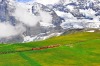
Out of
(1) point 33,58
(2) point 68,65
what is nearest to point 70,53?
(1) point 33,58

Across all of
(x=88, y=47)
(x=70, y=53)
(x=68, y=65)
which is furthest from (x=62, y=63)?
(x=88, y=47)

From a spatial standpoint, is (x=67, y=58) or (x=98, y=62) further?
(x=67, y=58)

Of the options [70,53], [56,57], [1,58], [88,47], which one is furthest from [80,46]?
[1,58]

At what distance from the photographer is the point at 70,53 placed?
7319 centimetres

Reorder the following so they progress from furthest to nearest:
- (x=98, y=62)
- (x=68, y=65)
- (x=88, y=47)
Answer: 1. (x=88, y=47)
2. (x=98, y=62)
3. (x=68, y=65)

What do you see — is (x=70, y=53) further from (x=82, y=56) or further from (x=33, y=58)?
(x=33, y=58)

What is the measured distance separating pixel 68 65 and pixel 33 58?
1029 centimetres

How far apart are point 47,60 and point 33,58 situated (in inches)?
143

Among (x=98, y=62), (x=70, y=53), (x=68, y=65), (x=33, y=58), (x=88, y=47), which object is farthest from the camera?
(x=88, y=47)

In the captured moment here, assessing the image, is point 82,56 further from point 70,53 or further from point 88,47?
point 88,47

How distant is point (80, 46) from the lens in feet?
282

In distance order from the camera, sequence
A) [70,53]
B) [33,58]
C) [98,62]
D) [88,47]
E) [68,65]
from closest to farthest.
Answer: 1. [68,65]
2. [98,62]
3. [33,58]
4. [70,53]
5. [88,47]

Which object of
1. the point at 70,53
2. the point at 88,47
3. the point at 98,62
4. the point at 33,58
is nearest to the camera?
the point at 98,62

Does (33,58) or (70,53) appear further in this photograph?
(70,53)
